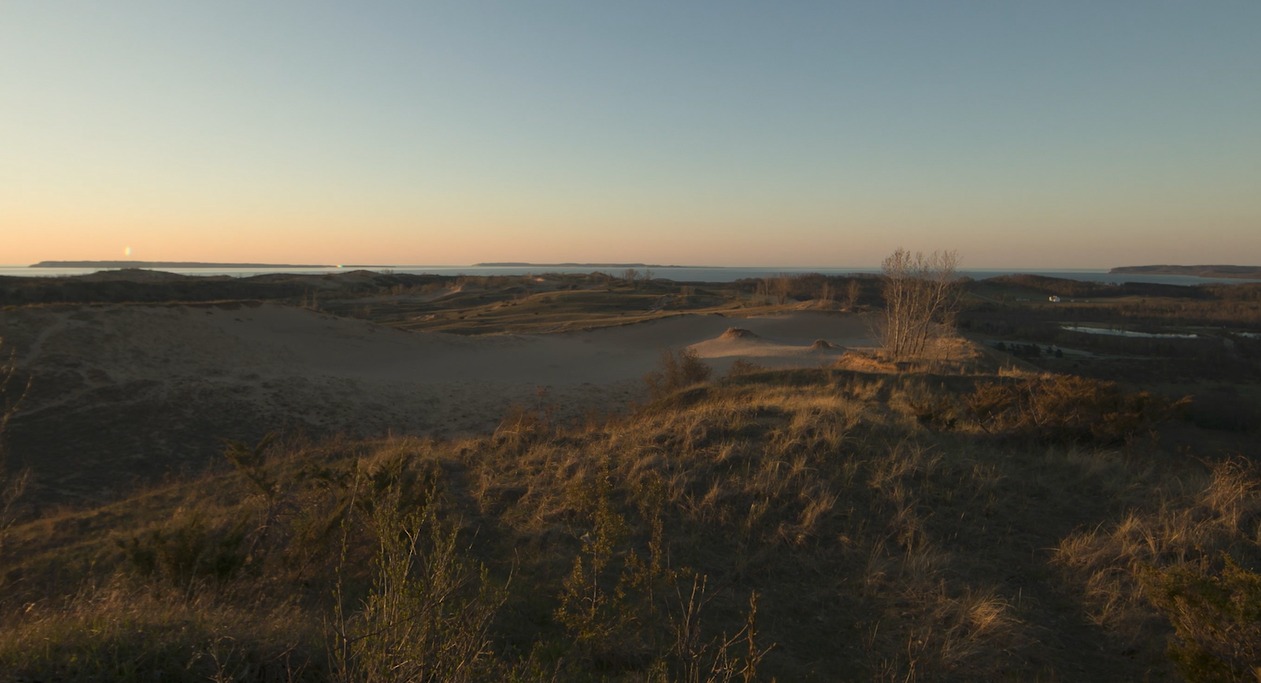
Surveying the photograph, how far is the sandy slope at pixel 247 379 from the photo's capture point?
1167 centimetres

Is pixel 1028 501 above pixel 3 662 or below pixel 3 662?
below

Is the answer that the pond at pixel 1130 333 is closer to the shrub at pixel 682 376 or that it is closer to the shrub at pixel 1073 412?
the shrub at pixel 682 376

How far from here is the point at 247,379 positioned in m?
16.2

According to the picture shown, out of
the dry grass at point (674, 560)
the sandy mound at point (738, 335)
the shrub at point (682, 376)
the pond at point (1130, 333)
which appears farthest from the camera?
the pond at point (1130, 333)

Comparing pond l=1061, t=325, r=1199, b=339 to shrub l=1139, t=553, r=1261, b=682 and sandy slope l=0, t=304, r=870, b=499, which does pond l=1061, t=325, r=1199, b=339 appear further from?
shrub l=1139, t=553, r=1261, b=682

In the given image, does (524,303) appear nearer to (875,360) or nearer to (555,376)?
(555,376)

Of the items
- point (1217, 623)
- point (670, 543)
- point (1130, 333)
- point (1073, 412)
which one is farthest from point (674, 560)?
point (1130, 333)

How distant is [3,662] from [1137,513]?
783cm

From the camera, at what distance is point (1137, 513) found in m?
5.61

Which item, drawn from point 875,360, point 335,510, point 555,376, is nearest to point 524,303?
point 555,376

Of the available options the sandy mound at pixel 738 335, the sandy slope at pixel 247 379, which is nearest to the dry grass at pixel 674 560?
the sandy slope at pixel 247 379

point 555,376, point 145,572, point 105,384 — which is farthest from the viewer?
point 555,376

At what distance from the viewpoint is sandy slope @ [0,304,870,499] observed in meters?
11.7

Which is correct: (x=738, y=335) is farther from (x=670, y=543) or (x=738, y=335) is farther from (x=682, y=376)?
(x=670, y=543)
